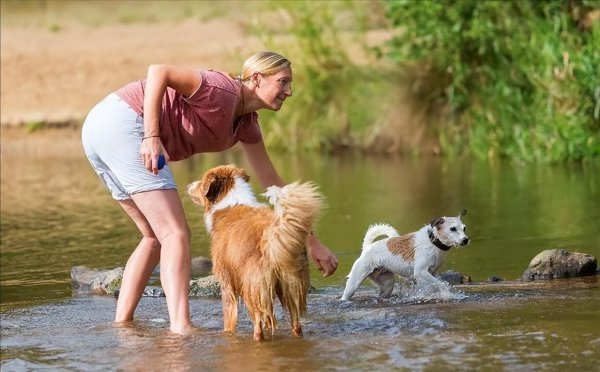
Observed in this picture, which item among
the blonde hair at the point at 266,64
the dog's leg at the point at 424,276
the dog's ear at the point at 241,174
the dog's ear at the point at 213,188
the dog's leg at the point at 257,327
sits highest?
the blonde hair at the point at 266,64

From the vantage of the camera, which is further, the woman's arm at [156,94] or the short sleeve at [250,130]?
the short sleeve at [250,130]

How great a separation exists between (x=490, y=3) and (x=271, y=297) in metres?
12.7

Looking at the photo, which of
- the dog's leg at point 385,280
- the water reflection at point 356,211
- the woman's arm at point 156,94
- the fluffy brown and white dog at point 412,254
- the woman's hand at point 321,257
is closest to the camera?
the woman's arm at point 156,94

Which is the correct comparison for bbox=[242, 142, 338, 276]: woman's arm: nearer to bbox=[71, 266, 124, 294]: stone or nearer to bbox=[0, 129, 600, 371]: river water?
bbox=[0, 129, 600, 371]: river water

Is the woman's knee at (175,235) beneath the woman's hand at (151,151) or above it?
beneath

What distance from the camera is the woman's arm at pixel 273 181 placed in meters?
7.35

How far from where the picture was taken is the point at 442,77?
2000 centimetres

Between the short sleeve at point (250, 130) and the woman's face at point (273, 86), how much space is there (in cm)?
28

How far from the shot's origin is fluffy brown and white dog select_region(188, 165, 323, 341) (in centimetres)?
657

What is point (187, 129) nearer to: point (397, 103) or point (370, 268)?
point (370, 268)

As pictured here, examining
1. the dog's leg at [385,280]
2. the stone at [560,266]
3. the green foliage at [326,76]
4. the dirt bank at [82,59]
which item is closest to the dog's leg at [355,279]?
the dog's leg at [385,280]

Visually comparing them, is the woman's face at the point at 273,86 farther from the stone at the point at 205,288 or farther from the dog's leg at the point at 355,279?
the stone at the point at 205,288

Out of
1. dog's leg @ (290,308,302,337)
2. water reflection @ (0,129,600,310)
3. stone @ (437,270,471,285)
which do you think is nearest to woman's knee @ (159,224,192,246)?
dog's leg @ (290,308,302,337)

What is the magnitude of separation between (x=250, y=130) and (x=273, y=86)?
0.46 metres
